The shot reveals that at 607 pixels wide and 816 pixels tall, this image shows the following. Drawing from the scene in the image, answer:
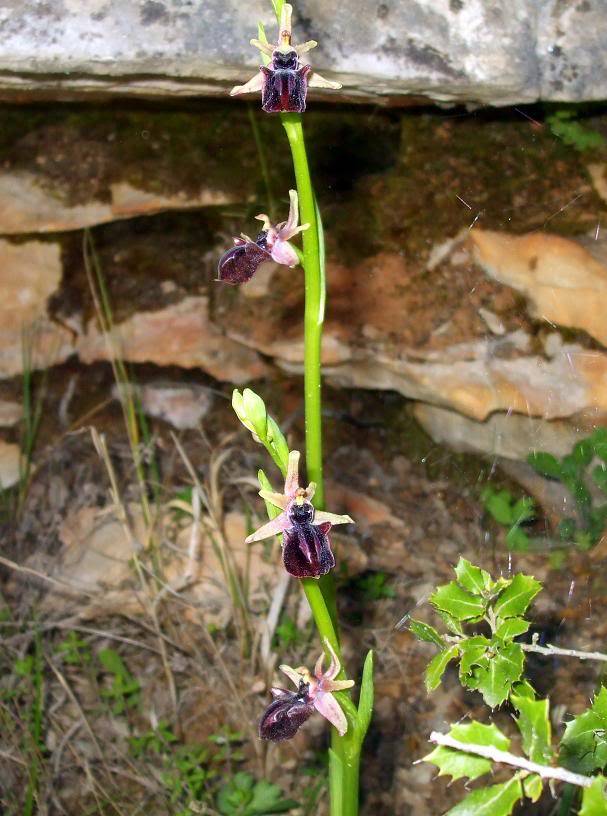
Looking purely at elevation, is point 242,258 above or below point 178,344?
above

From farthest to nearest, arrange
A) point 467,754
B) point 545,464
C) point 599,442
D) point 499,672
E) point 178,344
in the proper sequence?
point 178,344 < point 545,464 < point 599,442 < point 499,672 < point 467,754

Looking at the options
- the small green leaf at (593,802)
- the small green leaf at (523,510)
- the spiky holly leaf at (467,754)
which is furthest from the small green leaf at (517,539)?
the small green leaf at (593,802)

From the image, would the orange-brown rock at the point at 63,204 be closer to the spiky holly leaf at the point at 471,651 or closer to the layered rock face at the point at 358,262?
the layered rock face at the point at 358,262

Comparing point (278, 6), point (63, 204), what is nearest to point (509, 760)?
point (278, 6)

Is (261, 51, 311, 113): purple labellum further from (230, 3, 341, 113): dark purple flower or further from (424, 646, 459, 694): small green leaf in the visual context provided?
(424, 646, 459, 694): small green leaf

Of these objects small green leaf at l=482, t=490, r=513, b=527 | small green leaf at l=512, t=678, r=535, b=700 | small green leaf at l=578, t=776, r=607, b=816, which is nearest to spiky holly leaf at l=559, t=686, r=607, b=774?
small green leaf at l=512, t=678, r=535, b=700

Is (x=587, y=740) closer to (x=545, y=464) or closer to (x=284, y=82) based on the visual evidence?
(x=284, y=82)
